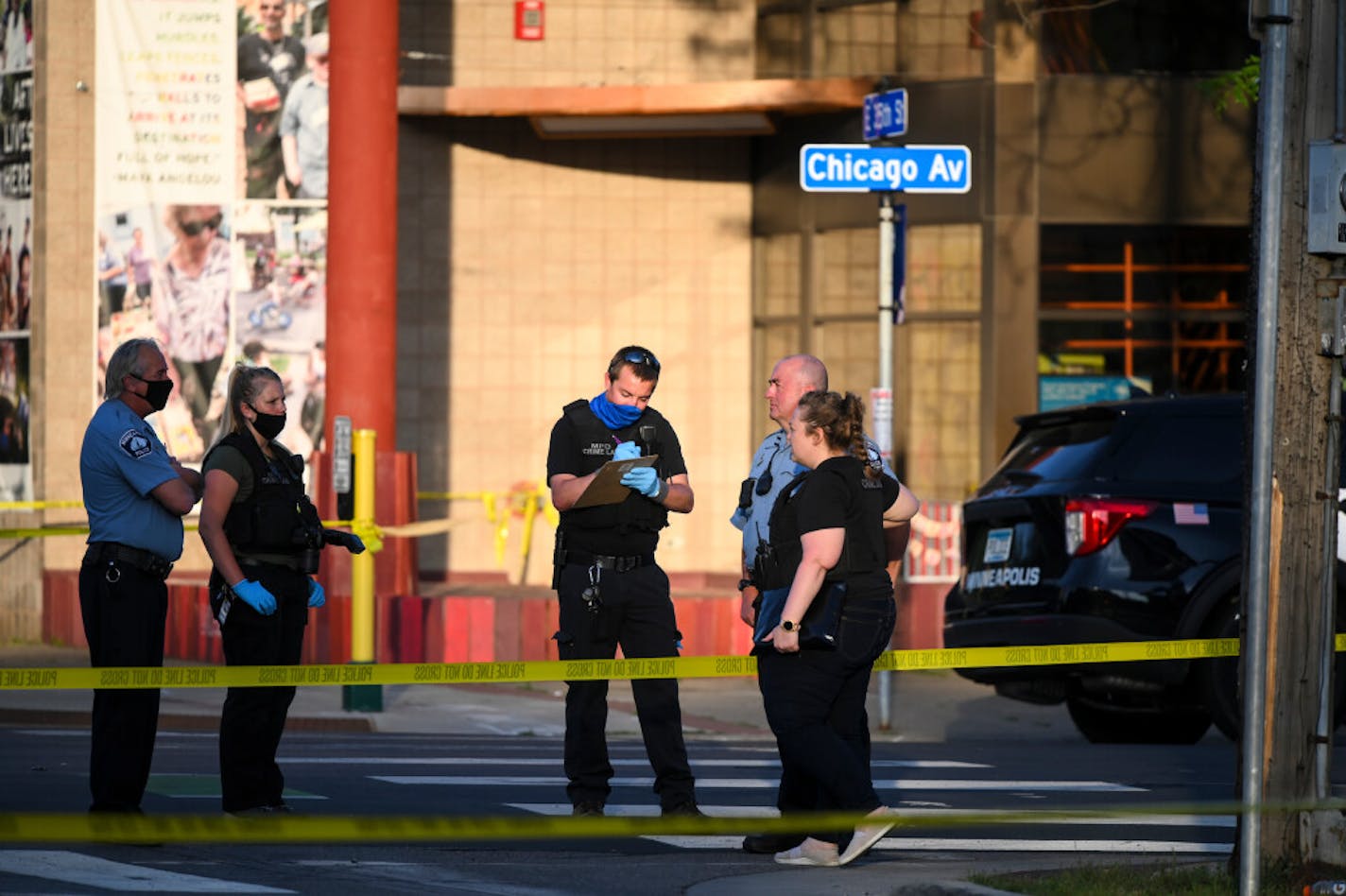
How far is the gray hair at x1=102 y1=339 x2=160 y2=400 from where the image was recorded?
8219 mm

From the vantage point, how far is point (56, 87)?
1942 cm

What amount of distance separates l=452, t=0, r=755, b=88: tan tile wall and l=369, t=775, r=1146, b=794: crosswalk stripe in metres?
10.9

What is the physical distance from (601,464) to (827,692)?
4.97 ft

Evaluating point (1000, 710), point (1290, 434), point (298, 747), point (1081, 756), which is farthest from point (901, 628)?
point (1290, 434)

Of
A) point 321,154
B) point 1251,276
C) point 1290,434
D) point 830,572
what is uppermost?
point 321,154

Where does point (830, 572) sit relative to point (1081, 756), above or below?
above

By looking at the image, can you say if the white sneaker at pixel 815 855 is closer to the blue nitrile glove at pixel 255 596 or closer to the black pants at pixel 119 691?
the blue nitrile glove at pixel 255 596

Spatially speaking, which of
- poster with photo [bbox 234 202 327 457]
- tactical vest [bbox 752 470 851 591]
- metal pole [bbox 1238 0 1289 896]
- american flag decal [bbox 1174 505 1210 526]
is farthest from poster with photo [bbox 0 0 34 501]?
metal pole [bbox 1238 0 1289 896]

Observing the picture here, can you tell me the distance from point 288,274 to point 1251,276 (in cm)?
1360

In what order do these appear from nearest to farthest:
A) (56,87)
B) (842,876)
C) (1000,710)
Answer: (842,876) → (1000,710) → (56,87)

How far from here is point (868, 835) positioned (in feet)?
25.5

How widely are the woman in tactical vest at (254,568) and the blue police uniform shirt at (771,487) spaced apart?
1672 mm

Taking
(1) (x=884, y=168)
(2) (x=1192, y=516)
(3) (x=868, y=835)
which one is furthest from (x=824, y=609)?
(1) (x=884, y=168)

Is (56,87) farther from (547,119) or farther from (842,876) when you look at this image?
(842,876)
